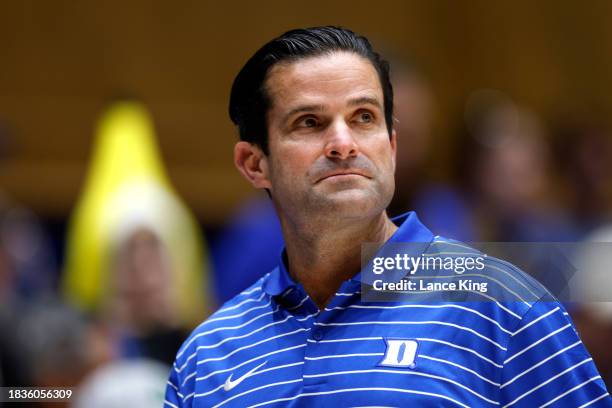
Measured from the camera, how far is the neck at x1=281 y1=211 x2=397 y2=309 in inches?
109

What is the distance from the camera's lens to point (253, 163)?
296 cm

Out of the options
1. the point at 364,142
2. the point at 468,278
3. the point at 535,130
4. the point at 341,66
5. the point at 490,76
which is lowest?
the point at 468,278

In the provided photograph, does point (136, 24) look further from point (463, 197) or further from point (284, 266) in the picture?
point (284, 266)

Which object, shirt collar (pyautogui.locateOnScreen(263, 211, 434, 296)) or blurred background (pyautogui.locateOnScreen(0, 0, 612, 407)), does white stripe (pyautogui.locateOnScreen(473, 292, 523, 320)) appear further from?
blurred background (pyautogui.locateOnScreen(0, 0, 612, 407))

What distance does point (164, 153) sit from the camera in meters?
8.36

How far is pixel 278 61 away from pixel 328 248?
0.44 m

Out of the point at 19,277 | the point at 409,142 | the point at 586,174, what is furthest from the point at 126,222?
the point at 586,174

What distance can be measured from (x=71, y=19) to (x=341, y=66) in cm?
560

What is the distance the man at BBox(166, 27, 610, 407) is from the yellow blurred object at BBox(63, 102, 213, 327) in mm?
2496

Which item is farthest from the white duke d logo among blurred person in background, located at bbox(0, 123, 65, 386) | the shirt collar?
blurred person in background, located at bbox(0, 123, 65, 386)

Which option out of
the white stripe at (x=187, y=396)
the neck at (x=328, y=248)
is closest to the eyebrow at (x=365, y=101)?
the neck at (x=328, y=248)

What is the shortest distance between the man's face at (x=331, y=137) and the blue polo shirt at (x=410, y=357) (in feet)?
0.57

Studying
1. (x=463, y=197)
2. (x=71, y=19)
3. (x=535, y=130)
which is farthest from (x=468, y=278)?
(x=71, y=19)

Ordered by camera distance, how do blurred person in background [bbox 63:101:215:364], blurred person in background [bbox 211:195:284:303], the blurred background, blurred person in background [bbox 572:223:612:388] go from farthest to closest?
blurred person in background [bbox 63:101:215:364] < the blurred background < blurred person in background [bbox 211:195:284:303] < blurred person in background [bbox 572:223:612:388]
